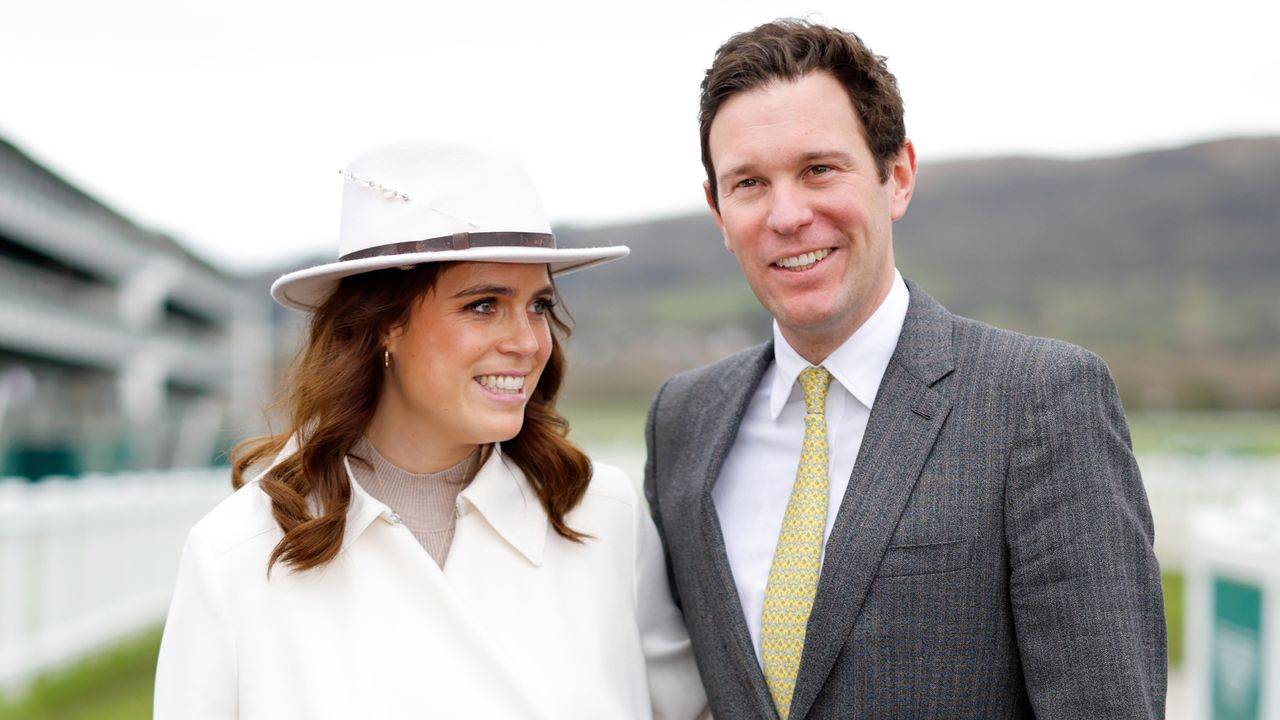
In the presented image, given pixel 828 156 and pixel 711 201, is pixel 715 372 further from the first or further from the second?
pixel 828 156

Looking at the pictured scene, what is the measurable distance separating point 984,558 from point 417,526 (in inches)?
52.3

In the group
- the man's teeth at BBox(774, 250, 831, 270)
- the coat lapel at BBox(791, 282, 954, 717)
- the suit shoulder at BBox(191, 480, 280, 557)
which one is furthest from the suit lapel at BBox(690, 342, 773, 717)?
the suit shoulder at BBox(191, 480, 280, 557)

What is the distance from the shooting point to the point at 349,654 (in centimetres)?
262

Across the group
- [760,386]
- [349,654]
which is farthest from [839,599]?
[349,654]

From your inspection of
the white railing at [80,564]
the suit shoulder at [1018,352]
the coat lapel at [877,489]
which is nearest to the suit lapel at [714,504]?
the coat lapel at [877,489]

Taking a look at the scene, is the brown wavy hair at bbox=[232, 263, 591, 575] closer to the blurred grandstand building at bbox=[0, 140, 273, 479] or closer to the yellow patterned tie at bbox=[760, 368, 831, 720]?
the yellow patterned tie at bbox=[760, 368, 831, 720]

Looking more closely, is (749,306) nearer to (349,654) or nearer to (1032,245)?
(1032,245)

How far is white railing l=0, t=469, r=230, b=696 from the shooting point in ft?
23.1

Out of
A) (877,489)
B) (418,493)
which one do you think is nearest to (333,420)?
(418,493)

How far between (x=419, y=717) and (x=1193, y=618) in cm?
399

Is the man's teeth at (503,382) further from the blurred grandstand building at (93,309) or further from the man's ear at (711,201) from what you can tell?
the blurred grandstand building at (93,309)

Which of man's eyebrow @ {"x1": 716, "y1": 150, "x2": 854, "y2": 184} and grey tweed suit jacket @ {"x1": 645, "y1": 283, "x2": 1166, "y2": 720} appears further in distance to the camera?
man's eyebrow @ {"x1": 716, "y1": 150, "x2": 854, "y2": 184}

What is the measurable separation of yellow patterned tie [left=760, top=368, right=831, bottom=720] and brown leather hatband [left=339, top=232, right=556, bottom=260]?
81 centimetres

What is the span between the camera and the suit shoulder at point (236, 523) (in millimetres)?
2605
